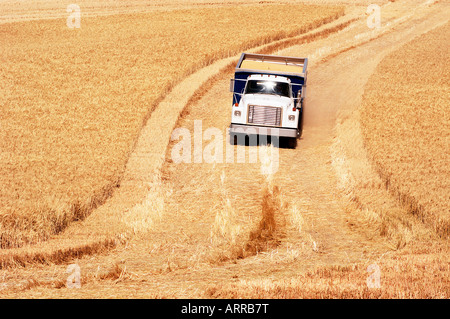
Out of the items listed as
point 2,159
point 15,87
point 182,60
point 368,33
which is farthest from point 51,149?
point 368,33

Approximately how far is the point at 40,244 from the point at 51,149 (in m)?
6.08

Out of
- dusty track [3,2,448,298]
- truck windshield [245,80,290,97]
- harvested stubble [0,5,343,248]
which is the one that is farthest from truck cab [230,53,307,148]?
harvested stubble [0,5,343,248]

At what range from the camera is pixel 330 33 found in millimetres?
44156

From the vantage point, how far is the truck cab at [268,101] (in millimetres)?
20531

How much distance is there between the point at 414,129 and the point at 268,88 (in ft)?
17.2

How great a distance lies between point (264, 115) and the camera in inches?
814

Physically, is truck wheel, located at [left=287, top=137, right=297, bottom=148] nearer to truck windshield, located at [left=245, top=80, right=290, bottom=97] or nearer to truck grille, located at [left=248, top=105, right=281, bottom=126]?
truck grille, located at [left=248, top=105, right=281, bottom=126]

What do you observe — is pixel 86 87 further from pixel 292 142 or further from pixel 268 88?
pixel 292 142

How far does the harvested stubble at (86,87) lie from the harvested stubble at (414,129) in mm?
7794

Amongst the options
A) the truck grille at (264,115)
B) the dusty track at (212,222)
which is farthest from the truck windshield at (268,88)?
the dusty track at (212,222)

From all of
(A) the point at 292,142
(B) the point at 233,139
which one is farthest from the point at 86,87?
(A) the point at 292,142

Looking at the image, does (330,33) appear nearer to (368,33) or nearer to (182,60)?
(368,33)

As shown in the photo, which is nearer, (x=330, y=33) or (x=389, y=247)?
(x=389, y=247)
